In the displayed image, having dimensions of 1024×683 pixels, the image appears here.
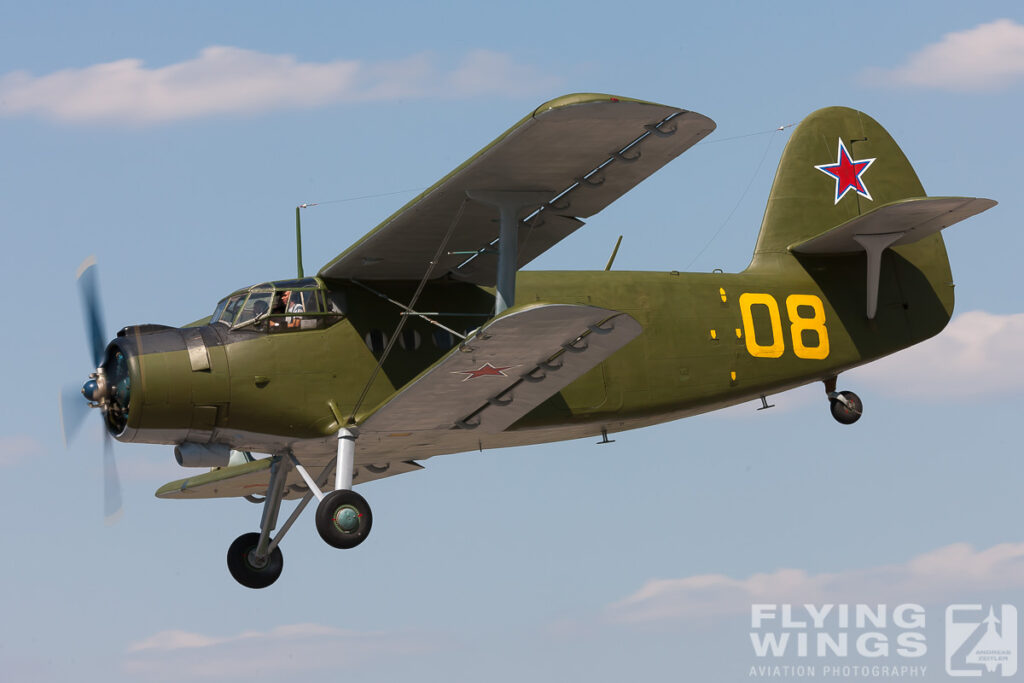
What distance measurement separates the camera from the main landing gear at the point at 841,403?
63.5ft

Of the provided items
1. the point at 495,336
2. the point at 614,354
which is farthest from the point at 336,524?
the point at 614,354

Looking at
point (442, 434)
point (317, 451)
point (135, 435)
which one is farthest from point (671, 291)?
point (135, 435)

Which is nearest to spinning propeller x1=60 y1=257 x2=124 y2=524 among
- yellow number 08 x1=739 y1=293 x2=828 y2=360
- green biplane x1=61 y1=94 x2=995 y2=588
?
green biplane x1=61 y1=94 x2=995 y2=588

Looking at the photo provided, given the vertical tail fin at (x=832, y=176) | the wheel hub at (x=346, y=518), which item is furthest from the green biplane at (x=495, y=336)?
the vertical tail fin at (x=832, y=176)

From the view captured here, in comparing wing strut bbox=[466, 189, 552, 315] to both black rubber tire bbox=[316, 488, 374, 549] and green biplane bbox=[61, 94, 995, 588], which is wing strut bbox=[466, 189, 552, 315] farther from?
black rubber tire bbox=[316, 488, 374, 549]

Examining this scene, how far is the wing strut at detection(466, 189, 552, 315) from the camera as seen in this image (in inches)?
609

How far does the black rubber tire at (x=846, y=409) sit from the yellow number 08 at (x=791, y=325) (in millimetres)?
728

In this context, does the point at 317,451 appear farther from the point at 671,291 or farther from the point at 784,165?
the point at 784,165

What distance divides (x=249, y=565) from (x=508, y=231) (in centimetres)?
493

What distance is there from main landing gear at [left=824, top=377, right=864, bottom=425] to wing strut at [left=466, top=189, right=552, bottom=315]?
216 inches

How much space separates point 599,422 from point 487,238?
8.34 ft

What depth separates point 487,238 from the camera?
16.6m

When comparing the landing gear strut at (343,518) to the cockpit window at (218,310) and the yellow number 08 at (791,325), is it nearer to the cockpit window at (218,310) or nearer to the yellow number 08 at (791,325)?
the cockpit window at (218,310)

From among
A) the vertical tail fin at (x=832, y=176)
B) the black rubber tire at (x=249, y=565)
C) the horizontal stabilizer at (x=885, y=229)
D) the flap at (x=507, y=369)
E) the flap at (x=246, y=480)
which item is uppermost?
the vertical tail fin at (x=832, y=176)
